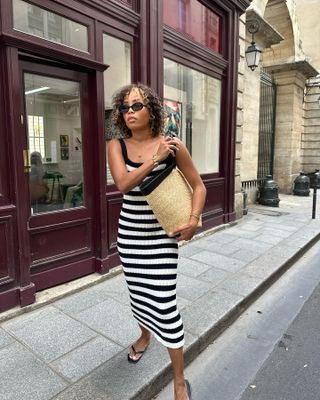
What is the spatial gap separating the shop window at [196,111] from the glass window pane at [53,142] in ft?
6.97

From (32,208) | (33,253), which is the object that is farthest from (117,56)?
(33,253)

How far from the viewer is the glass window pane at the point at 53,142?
3.54m

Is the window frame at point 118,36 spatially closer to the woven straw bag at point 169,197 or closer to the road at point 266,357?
the road at point 266,357

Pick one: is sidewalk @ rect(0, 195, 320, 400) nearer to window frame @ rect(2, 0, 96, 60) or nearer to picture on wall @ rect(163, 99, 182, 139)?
picture on wall @ rect(163, 99, 182, 139)

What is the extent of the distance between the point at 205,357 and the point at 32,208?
7.32 feet

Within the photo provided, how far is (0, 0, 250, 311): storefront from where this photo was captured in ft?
10.4

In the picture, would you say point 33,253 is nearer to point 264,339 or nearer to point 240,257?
point 264,339

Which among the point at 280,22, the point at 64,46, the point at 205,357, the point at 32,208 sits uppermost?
the point at 280,22

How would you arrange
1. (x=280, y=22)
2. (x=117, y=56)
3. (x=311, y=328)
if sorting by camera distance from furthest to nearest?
(x=280, y=22), (x=117, y=56), (x=311, y=328)

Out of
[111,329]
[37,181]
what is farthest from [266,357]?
A: [37,181]

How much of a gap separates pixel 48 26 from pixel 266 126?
393 inches

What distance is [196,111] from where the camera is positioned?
673 cm

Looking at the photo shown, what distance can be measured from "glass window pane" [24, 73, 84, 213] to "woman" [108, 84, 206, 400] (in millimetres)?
1745

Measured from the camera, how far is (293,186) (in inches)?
506
